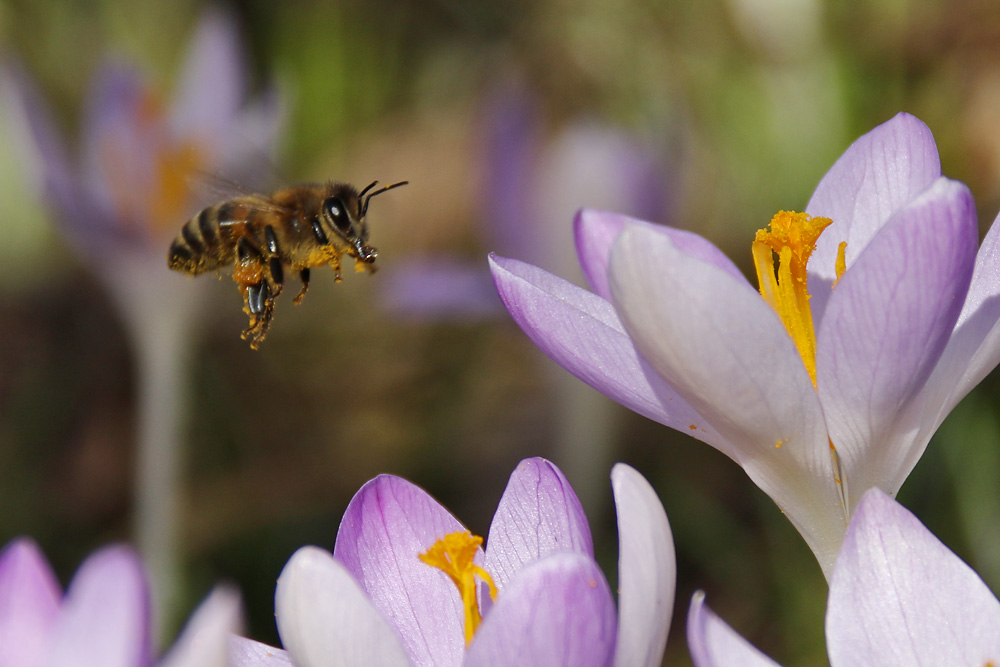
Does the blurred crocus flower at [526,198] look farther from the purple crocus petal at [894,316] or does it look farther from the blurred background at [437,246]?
the purple crocus petal at [894,316]

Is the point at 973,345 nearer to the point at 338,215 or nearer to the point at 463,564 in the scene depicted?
the point at 463,564

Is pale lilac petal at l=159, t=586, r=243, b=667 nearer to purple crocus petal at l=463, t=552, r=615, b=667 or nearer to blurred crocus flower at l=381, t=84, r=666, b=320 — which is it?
purple crocus petal at l=463, t=552, r=615, b=667

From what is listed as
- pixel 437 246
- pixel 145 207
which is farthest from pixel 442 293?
pixel 437 246

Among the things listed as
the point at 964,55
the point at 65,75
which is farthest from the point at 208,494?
the point at 964,55

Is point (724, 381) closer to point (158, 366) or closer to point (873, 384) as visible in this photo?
point (873, 384)

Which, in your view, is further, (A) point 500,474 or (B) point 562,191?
(A) point 500,474

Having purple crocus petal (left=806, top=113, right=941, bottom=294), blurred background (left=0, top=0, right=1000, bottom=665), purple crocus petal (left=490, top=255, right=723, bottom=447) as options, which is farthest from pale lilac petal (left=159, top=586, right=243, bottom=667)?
blurred background (left=0, top=0, right=1000, bottom=665)
